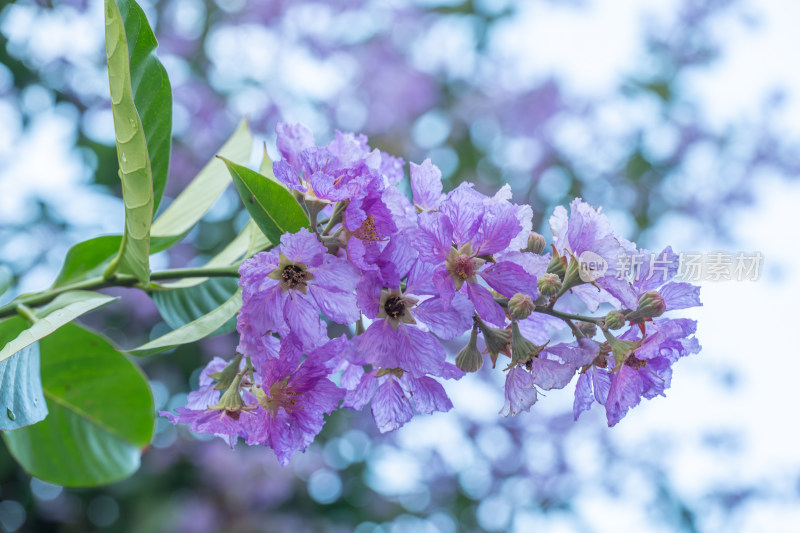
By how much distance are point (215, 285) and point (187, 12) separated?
2.40 metres

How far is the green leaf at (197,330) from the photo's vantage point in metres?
0.69

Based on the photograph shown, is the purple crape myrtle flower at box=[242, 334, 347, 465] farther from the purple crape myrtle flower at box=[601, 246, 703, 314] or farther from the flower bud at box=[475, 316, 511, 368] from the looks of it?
the purple crape myrtle flower at box=[601, 246, 703, 314]

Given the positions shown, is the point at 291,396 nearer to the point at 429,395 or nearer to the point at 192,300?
the point at 429,395

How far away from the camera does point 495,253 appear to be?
0.69 meters

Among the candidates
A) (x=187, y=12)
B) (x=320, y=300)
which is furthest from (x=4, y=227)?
(x=320, y=300)

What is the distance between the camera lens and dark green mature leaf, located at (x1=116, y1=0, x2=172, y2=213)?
28.0 inches

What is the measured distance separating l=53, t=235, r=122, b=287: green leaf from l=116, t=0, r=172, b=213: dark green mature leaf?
18cm

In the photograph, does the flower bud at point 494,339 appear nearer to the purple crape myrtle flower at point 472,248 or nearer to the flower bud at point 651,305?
the purple crape myrtle flower at point 472,248

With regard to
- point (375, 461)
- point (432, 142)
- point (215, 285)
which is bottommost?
point (375, 461)

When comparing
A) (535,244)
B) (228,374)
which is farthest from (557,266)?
(228,374)

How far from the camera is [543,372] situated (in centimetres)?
70

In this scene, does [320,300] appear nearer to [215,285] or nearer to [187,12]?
[215,285]

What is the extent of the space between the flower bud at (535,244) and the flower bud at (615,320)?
99 mm

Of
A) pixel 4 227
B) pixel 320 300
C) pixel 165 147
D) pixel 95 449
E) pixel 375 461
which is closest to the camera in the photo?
pixel 320 300
